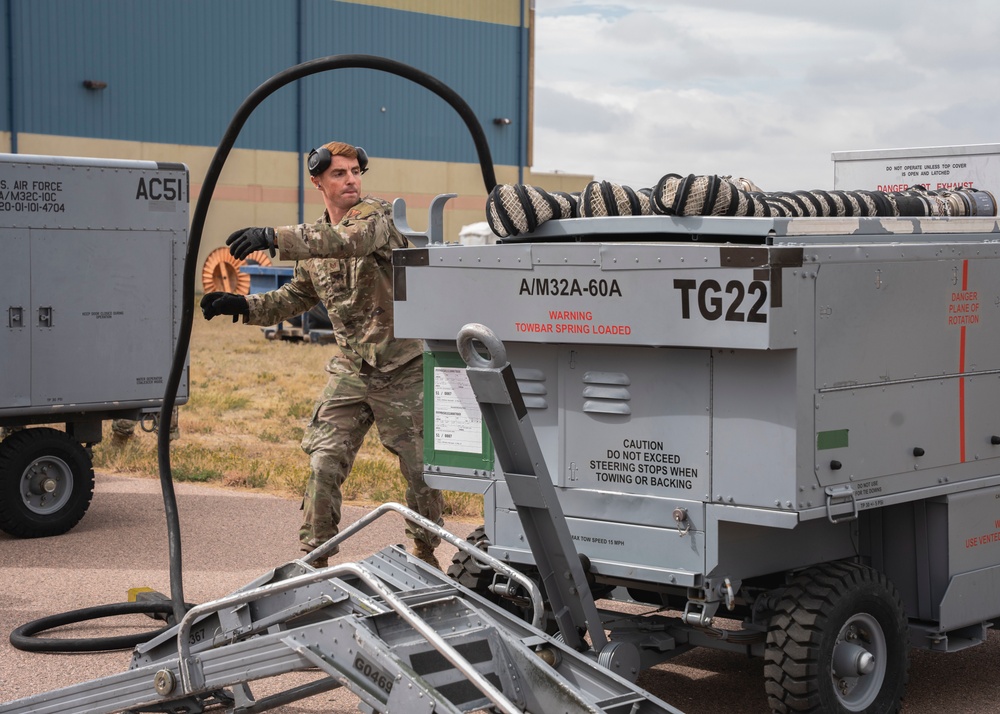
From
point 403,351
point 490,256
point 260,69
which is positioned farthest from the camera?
point 260,69

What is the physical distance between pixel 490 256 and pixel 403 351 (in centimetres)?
193

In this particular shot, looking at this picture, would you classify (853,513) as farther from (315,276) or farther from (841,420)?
(315,276)

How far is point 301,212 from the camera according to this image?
36.9m

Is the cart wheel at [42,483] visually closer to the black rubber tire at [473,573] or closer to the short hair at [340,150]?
the short hair at [340,150]

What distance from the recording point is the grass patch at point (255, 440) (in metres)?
10.7

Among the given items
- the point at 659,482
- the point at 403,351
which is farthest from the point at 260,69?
the point at 659,482

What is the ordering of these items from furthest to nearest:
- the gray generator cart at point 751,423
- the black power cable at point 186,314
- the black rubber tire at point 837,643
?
the black power cable at point 186,314
the black rubber tire at point 837,643
the gray generator cart at point 751,423

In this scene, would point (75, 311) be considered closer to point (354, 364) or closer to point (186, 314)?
point (354, 364)

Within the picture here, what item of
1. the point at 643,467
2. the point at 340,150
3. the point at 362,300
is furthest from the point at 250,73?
the point at 643,467

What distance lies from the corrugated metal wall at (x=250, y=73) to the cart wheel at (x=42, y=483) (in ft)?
66.2

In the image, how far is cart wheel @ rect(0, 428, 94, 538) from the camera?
866 centimetres

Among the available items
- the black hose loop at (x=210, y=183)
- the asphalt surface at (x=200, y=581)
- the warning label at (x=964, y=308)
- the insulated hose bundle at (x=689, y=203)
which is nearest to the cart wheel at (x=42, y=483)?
the asphalt surface at (x=200, y=581)

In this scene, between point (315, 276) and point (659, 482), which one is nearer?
point (659, 482)

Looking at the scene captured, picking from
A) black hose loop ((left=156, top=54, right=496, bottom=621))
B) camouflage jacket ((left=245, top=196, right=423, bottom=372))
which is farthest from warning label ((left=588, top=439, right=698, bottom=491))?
camouflage jacket ((left=245, top=196, right=423, bottom=372))
